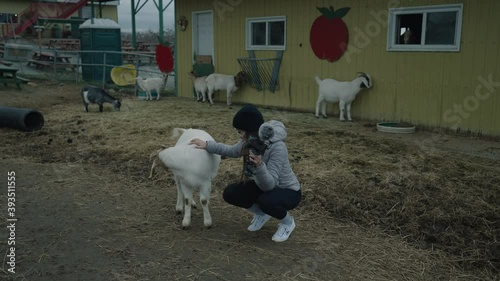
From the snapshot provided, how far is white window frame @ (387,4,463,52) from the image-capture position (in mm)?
7691

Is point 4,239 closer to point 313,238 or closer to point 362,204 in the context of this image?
point 313,238

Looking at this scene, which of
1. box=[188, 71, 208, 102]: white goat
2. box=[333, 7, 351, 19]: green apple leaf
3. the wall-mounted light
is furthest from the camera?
the wall-mounted light

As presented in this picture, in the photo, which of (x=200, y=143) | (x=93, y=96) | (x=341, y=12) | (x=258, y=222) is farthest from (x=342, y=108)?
(x=200, y=143)

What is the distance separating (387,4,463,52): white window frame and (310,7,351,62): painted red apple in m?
0.92

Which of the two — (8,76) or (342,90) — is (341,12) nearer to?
(342,90)

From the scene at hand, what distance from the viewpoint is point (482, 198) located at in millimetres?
4590

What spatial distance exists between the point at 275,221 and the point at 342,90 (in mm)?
5232

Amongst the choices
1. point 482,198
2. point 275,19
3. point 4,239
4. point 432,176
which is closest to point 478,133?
point 432,176

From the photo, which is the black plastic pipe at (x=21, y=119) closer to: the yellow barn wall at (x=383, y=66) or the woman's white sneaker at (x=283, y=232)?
the yellow barn wall at (x=383, y=66)

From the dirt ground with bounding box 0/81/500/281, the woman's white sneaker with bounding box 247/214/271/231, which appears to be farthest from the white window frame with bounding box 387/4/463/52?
the woman's white sneaker with bounding box 247/214/271/231

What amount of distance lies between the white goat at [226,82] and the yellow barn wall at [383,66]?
340mm

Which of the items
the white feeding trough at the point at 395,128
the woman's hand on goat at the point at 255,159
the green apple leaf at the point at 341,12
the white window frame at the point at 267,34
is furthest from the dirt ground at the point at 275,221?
the white window frame at the point at 267,34

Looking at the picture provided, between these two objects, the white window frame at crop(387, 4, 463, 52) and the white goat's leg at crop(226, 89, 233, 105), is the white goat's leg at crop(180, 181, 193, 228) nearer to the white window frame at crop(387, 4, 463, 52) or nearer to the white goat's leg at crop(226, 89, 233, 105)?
the white window frame at crop(387, 4, 463, 52)

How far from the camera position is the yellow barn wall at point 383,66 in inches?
295
